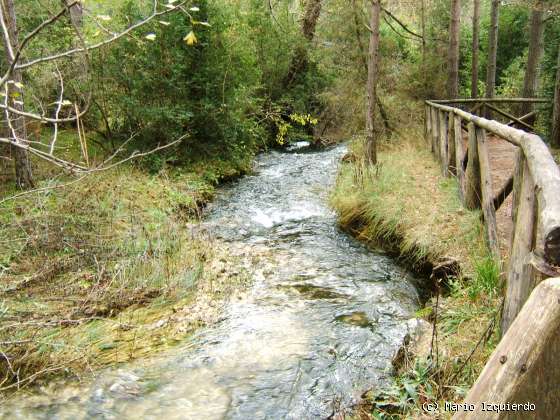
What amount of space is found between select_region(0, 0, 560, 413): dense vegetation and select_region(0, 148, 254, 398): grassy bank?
0.02m

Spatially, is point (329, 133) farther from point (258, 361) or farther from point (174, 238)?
point (258, 361)

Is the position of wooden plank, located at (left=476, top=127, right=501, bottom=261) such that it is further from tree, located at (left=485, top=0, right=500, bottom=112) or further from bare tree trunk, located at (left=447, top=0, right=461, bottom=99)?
tree, located at (left=485, top=0, right=500, bottom=112)

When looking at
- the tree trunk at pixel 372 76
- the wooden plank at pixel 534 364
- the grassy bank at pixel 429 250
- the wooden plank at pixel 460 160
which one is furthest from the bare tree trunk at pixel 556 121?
the wooden plank at pixel 534 364

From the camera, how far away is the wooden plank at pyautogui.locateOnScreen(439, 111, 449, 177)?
7971 mm

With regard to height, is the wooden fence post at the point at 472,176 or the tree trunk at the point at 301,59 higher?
the tree trunk at the point at 301,59

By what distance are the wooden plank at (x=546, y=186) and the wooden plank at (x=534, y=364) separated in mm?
163

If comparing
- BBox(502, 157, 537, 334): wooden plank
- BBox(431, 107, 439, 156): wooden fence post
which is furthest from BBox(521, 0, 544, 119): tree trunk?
BBox(502, 157, 537, 334): wooden plank

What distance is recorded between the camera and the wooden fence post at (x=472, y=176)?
5230 mm

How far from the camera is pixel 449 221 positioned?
5.92 metres

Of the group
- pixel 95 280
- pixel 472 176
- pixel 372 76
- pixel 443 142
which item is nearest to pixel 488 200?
pixel 472 176

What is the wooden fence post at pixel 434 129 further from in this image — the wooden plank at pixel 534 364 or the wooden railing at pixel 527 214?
the wooden plank at pixel 534 364

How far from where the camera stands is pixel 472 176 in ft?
18.0

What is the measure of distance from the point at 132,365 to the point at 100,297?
1.04 meters

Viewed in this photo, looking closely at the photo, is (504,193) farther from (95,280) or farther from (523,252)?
(95,280)
